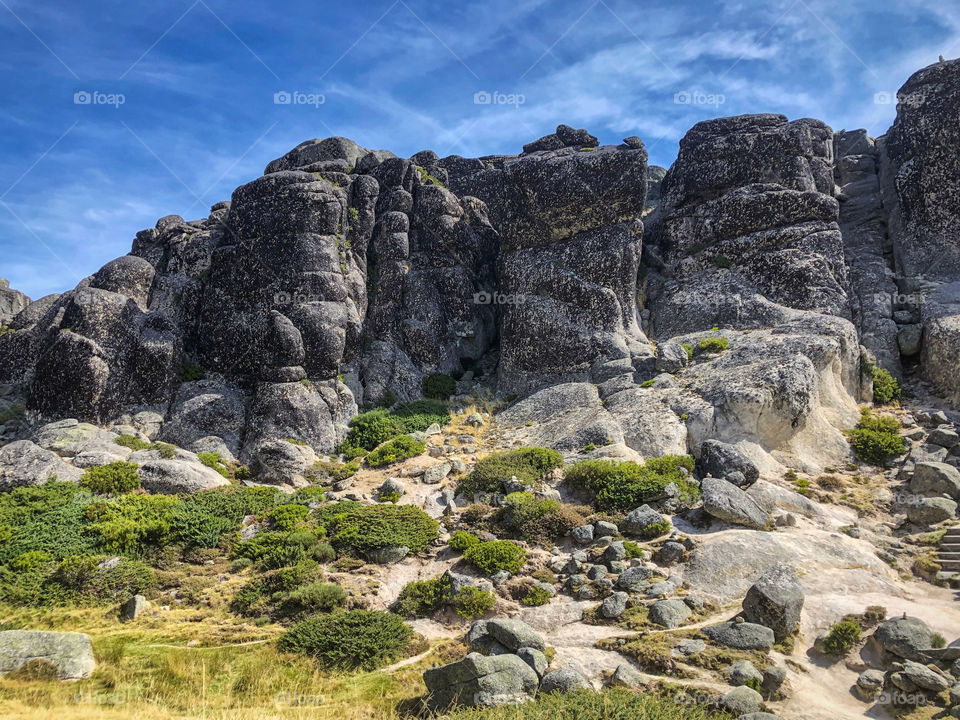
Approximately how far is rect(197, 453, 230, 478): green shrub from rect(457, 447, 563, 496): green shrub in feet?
35.9

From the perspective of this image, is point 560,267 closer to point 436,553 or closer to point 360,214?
point 360,214

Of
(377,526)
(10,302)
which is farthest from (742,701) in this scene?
(10,302)

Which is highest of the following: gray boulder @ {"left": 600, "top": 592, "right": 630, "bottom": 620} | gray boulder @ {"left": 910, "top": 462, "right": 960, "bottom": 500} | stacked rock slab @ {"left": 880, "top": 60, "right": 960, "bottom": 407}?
stacked rock slab @ {"left": 880, "top": 60, "right": 960, "bottom": 407}

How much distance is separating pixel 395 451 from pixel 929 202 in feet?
118

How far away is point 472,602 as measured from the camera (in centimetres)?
1553

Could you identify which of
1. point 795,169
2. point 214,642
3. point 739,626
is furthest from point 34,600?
point 795,169

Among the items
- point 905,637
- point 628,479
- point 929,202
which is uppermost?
point 929,202

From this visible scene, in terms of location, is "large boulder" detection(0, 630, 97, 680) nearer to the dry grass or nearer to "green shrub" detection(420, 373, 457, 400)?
the dry grass

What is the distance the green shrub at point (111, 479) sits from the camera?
2106cm

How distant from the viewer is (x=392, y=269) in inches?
1494

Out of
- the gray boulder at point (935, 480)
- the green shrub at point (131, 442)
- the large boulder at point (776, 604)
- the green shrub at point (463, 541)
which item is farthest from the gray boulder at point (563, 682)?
the green shrub at point (131, 442)

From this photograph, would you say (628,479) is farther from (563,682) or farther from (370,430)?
(370,430)

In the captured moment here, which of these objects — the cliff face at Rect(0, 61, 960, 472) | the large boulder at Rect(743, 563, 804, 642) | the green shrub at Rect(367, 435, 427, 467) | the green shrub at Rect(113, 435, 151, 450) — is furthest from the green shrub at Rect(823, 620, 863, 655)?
the green shrub at Rect(113, 435, 151, 450)

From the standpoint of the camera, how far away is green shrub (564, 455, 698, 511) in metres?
20.3
